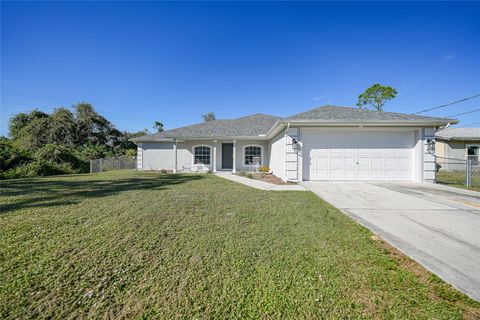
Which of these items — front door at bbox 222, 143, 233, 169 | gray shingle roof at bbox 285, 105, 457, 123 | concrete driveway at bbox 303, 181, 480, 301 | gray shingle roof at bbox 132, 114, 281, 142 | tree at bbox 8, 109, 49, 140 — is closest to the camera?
concrete driveway at bbox 303, 181, 480, 301

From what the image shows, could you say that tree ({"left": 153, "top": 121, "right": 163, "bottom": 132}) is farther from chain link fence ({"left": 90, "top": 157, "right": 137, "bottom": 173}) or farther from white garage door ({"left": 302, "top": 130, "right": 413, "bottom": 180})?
white garage door ({"left": 302, "top": 130, "right": 413, "bottom": 180})

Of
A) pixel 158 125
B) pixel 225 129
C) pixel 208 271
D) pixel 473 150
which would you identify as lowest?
pixel 208 271

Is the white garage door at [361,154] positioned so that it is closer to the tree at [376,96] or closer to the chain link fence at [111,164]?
Answer: the chain link fence at [111,164]

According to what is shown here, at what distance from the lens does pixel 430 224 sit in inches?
136

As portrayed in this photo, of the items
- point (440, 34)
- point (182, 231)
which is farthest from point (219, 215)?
point (440, 34)

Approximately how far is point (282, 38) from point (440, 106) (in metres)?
17.2

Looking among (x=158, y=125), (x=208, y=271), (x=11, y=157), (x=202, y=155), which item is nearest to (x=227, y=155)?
(x=202, y=155)

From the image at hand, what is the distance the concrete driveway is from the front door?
8.15 m

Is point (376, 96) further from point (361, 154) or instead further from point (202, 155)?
point (202, 155)

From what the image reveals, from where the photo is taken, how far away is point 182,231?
10.3ft

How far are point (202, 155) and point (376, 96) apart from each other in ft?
84.4

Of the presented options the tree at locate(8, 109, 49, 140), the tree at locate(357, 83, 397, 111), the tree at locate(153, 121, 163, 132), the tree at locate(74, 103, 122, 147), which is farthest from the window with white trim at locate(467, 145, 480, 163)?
the tree at locate(8, 109, 49, 140)

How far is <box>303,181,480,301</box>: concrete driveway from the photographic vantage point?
86.3 inches

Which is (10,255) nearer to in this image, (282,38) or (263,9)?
(263,9)
